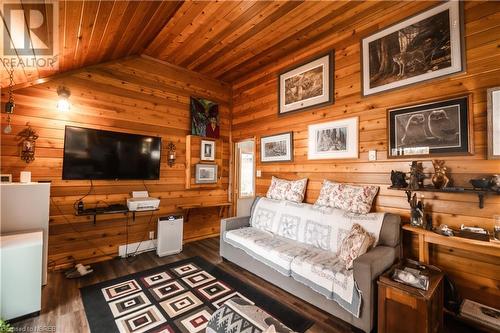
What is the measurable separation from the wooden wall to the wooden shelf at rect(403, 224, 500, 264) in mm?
3310

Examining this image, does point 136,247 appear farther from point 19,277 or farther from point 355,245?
point 355,245

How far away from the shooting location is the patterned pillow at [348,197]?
2.36 metres

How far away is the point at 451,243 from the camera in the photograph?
5.92ft

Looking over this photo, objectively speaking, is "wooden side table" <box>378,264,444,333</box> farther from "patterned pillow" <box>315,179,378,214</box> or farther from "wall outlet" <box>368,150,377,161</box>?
"wall outlet" <box>368,150,377,161</box>

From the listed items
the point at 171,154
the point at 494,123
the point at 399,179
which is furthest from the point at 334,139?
the point at 171,154

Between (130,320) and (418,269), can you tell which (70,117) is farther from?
(418,269)

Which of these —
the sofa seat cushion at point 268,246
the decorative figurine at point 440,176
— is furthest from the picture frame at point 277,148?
the decorative figurine at point 440,176

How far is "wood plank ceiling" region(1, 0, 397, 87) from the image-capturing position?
1916 millimetres

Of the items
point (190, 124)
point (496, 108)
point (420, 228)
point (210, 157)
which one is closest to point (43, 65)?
point (190, 124)

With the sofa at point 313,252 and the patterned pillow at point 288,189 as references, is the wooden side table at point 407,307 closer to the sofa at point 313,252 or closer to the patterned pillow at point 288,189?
the sofa at point 313,252

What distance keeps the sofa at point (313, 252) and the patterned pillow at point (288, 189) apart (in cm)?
14

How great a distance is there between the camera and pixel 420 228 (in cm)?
199

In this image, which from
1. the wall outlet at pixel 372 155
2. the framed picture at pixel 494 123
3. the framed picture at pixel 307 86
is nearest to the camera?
the framed picture at pixel 494 123

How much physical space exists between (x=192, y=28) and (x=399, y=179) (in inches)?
121
